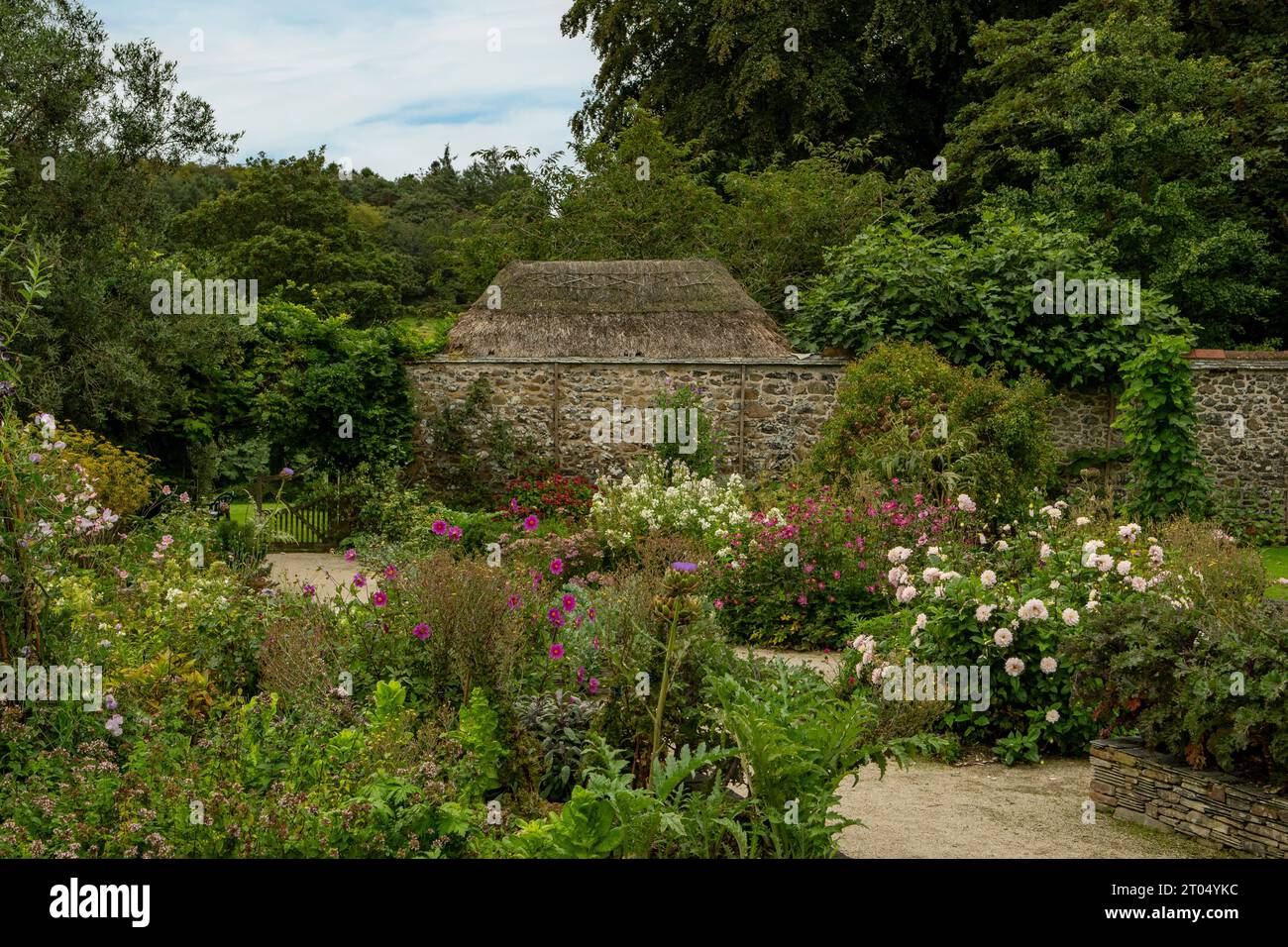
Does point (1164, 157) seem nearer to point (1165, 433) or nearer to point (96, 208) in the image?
point (1165, 433)

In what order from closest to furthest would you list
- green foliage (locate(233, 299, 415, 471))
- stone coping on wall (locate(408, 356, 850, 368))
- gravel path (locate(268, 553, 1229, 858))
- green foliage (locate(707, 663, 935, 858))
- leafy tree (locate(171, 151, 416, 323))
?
green foliage (locate(707, 663, 935, 858)), gravel path (locate(268, 553, 1229, 858)), green foliage (locate(233, 299, 415, 471)), stone coping on wall (locate(408, 356, 850, 368)), leafy tree (locate(171, 151, 416, 323))

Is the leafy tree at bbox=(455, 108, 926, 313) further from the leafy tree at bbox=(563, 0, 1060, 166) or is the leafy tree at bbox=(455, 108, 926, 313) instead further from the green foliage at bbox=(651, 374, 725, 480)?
the green foliage at bbox=(651, 374, 725, 480)

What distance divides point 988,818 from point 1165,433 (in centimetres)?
682

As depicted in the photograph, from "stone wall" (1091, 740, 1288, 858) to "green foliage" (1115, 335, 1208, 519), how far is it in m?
6.11

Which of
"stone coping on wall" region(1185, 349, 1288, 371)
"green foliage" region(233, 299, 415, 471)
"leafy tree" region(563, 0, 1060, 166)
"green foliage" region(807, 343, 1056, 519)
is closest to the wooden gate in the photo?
"green foliage" region(233, 299, 415, 471)

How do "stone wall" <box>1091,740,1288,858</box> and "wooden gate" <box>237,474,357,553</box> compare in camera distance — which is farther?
"wooden gate" <box>237,474,357,553</box>

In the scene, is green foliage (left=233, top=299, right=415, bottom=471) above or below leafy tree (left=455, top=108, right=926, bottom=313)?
below

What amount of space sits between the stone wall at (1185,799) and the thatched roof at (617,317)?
10.2 metres

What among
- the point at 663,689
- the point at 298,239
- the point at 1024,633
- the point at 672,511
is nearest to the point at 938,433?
the point at 672,511

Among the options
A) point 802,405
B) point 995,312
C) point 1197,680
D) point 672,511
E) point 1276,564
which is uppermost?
point 995,312

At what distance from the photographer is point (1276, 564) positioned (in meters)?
11.9

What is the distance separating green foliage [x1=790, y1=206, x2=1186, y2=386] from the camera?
43.8ft

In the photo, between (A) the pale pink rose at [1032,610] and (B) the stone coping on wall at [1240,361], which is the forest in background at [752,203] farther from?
(A) the pale pink rose at [1032,610]

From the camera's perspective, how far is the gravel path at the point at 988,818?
4.71 meters
